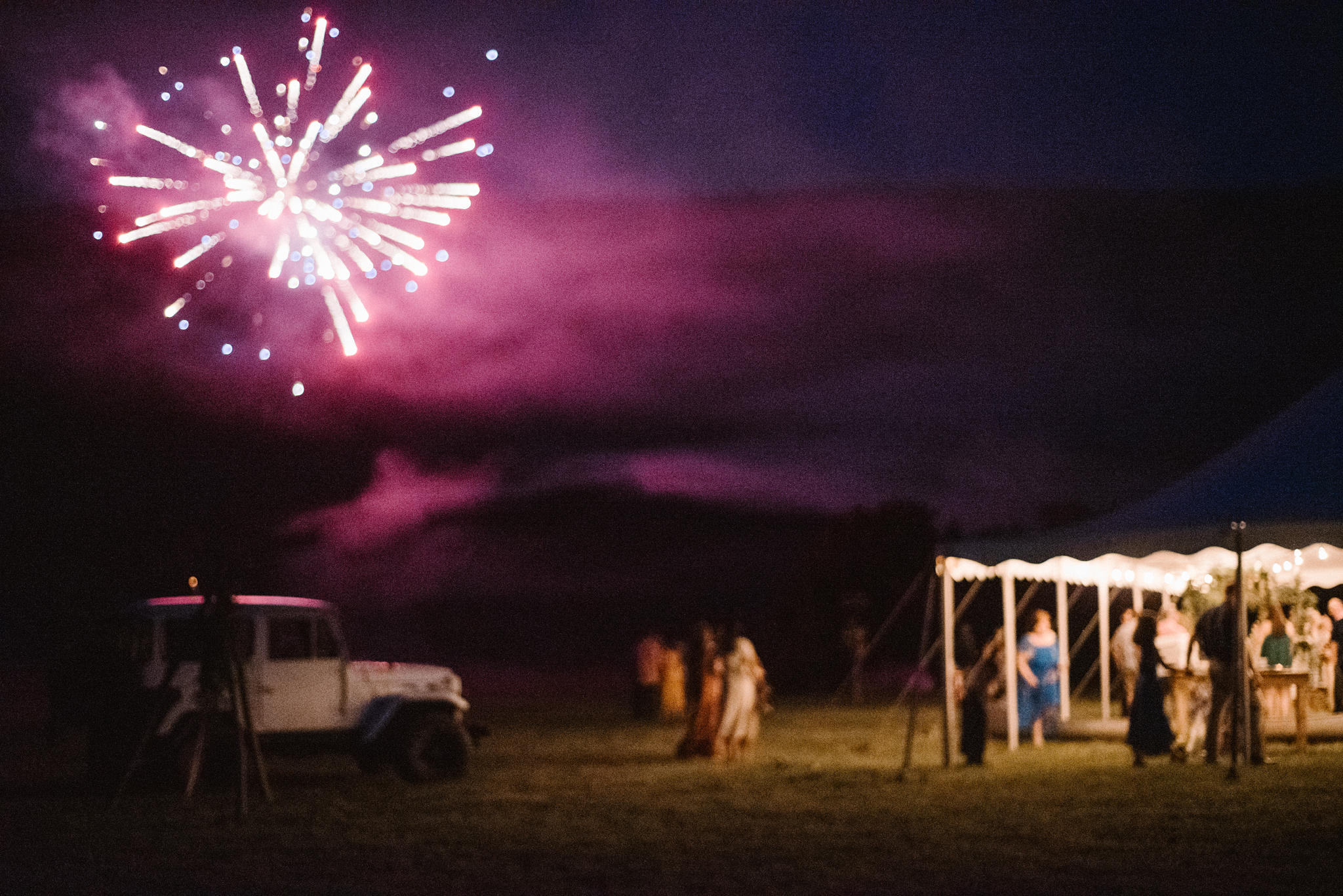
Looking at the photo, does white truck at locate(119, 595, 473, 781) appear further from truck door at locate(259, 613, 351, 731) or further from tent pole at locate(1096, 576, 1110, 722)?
tent pole at locate(1096, 576, 1110, 722)

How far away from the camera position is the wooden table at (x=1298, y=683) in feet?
50.9

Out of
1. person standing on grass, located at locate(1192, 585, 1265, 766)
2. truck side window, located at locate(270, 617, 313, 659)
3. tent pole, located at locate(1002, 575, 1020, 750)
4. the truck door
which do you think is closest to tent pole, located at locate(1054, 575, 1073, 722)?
tent pole, located at locate(1002, 575, 1020, 750)

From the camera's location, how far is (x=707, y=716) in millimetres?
16859

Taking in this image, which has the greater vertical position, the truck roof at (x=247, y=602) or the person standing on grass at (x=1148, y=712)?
the truck roof at (x=247, y=602)

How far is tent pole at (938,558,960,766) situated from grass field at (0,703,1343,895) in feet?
1.55

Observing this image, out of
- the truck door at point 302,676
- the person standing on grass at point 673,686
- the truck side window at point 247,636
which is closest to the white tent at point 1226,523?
the truck door at point 302,676

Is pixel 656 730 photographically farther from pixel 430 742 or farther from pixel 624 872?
pixel 624 872

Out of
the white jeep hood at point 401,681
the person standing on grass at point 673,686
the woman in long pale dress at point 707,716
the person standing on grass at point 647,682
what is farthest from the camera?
the person standing on grass at point 673,686

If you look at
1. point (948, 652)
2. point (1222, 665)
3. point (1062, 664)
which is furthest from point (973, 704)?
point (1062, 664)

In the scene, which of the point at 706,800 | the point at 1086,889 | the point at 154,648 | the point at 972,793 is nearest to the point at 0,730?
the point at 154,648

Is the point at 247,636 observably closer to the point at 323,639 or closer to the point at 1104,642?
the point at 323,639

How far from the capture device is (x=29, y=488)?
5109cm

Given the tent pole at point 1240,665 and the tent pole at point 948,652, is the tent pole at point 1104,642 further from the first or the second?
the tent pole at point 1240,665

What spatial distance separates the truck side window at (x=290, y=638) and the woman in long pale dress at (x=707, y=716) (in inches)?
187
